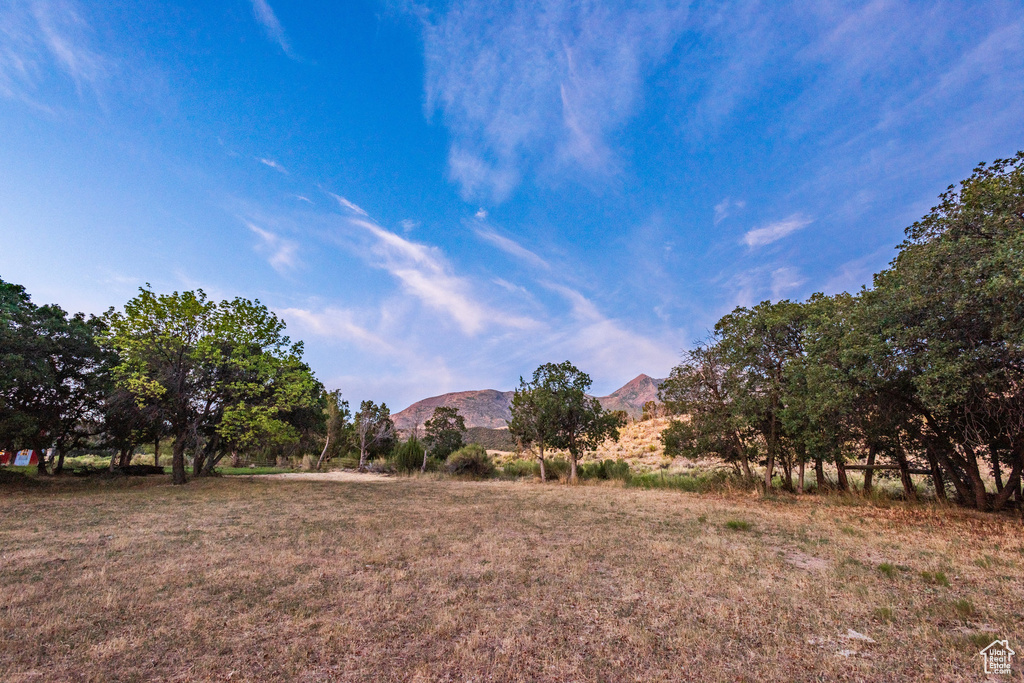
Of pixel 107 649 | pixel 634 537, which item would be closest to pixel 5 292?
pixel 107 649

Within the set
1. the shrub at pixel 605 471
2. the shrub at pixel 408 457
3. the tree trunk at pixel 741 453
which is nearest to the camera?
the tree trunk at pixel 741 453

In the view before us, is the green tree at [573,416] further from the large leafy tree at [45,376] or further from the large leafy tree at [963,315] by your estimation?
the large leafy tree at [45,376]

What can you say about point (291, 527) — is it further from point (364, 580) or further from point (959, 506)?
point (959, 506)

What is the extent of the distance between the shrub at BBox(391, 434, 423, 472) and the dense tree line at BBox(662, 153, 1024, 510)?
18.3 metres

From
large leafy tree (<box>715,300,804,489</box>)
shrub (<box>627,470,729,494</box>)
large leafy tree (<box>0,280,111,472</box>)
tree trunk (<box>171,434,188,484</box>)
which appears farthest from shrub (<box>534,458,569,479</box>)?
large leafy tree (<box>0,280,111,472</box>)

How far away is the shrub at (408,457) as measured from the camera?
27.8m

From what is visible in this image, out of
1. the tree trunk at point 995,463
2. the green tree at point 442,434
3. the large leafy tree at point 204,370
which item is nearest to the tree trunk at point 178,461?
the large leafy tree at point 204,370

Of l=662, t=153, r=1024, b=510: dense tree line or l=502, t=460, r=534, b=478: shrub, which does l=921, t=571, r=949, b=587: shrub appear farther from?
l=502, t=460, r=534, b=478: shrub

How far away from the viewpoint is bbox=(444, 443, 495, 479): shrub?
25.2 meters

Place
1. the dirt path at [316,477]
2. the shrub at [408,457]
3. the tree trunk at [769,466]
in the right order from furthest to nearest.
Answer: the shrub at [408,457] → the dirt path at [316,477] → the tree trunk at [769,466]

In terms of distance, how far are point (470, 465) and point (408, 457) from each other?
5.30 m

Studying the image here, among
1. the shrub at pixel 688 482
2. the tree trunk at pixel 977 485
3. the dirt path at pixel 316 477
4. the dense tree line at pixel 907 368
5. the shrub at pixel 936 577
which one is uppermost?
the dense tree line at pixel 907 368

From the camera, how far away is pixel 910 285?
8828 mm

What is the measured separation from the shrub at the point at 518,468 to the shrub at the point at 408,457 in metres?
6.05
